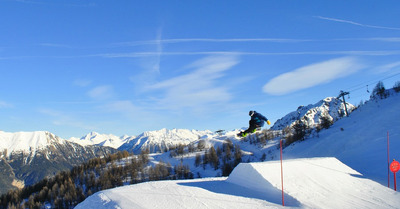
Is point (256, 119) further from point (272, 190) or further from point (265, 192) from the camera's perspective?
point (265, 192)

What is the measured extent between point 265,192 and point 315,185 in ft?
13.1

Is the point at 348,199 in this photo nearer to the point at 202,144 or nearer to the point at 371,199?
the point at 371,199

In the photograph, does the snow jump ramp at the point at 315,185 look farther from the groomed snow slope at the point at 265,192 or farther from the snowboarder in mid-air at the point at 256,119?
the snowboarder in mid-air at the point at 256,119

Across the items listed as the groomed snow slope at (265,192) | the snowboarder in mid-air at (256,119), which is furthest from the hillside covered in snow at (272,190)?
the snowboarder in mid-air at (256,119)

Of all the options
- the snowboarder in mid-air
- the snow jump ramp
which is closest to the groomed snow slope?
the snow jump ramp

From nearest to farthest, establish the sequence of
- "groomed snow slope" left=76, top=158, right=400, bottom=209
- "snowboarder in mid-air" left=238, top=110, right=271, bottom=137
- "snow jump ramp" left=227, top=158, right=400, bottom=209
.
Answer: "groomed snow slope" left=76, top=158, right=400, bottom=209
"snow jump ramp" left=227, top=158, right=400, bottom=209
"snowboarder in mid-air" left=238, top=110, right=271, bottom=137

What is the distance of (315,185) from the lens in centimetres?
1881

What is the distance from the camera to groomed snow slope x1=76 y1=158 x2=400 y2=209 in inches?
618

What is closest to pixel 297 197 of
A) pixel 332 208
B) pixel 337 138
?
pixel 332 208

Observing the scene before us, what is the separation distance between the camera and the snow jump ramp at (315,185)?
1598cm

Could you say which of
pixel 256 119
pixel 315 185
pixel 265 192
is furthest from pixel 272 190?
pixel 256 119

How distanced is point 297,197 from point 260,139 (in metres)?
130

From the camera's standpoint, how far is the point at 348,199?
663 inches

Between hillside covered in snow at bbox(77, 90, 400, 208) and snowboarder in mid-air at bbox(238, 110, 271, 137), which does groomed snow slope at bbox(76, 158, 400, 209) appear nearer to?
hillside covered in snow at bbox(77, 90, 400, 208)
